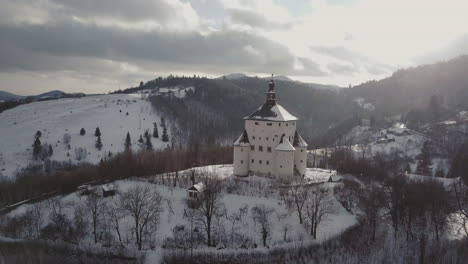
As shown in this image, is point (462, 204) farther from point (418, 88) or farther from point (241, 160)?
point (418, 88)

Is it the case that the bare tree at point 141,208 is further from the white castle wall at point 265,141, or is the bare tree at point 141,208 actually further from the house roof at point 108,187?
the white castle wall at point 265,141

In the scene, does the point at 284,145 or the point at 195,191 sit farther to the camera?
the point at 284,145

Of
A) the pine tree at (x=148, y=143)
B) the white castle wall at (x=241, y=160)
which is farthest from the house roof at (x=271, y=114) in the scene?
the pine tree at (x=148, y=143)

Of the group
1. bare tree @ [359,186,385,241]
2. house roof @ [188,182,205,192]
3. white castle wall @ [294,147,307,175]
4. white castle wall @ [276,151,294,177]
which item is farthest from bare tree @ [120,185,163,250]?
bare tree @ [359,186,385,241]

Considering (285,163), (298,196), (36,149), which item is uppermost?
(285,163)

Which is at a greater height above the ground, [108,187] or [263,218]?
[108,187]

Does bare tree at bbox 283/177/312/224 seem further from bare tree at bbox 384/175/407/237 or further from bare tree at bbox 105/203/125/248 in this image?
bare tree at bbox 105/203/125/248

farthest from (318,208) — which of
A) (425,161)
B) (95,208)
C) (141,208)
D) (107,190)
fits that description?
(425,161)
